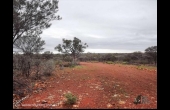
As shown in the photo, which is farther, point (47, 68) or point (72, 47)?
point (72, 47)

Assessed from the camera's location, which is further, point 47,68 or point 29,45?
point 29,45

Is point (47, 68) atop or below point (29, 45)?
below

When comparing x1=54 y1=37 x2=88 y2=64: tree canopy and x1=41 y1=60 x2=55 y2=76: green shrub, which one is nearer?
x1=41 y1=60 x2=55 y2=76: green shrub

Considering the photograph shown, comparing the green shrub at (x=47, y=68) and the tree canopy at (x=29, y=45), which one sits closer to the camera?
the green shrub at (x=47, y=68)

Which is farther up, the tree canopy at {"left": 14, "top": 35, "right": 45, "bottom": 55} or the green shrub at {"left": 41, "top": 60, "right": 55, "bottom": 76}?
the tree canopy at {"left": 14, "top": 35, "right": 45, "bottom": 55}

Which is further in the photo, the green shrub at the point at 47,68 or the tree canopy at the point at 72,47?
the tree canopy at the point at 72,47

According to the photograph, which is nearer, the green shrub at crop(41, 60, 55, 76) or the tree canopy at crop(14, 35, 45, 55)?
the green shrub at crop(41, 60, 55, 76)

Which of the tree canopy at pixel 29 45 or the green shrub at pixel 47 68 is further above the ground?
the tree canopy at pixel 29 45
